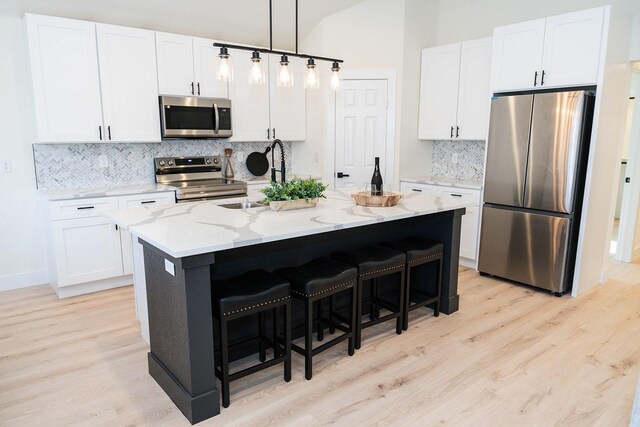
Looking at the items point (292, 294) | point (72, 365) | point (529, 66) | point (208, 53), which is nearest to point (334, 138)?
point (208, 53)

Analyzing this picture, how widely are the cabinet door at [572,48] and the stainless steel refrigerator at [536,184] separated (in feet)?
0.57

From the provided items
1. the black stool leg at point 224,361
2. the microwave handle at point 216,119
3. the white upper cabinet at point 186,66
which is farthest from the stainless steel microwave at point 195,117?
the black stool leg at point 224,361

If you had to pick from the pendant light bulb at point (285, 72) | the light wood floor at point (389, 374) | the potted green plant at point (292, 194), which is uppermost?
the pendant light bulb at point (285, 72)

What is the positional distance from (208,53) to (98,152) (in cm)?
152

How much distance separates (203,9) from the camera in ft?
14.7

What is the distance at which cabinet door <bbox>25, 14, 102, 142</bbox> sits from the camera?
3678 millimetres

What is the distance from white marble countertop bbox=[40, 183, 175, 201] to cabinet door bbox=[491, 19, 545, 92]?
134 inches

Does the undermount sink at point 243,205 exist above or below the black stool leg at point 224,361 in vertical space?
above

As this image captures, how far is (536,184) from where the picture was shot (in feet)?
12.9

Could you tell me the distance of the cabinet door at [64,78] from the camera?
368cm

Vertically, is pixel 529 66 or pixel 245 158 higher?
pixel 529 66

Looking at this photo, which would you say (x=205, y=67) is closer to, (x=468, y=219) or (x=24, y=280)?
(x=24, y=280)

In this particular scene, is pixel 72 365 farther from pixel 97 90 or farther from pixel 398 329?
pixel 97 90

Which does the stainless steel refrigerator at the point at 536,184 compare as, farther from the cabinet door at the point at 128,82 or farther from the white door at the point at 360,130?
the cabinet door at the point at 128,82
